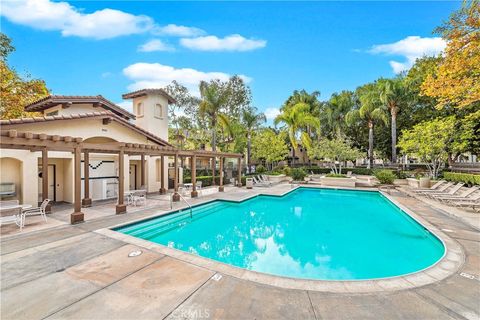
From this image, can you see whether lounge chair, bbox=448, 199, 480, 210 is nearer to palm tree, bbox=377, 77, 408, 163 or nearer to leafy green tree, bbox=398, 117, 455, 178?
leafy green tree, bbox=398, 117, 455, 178

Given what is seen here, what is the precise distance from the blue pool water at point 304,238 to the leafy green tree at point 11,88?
15.4 m

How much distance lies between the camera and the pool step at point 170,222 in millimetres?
8180

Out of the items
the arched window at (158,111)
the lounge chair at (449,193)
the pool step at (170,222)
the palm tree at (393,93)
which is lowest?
the pool step at (170,222)

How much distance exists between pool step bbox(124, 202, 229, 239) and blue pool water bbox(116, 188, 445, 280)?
3 cm

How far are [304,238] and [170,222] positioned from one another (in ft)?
18.4

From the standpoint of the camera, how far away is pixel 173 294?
3791 millimetres

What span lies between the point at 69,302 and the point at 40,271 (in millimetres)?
1680

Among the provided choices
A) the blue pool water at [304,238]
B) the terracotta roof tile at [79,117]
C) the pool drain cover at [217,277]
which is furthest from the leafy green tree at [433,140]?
the terracotta roof tile at [79,117]

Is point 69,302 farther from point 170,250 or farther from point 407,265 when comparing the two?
point 407,265

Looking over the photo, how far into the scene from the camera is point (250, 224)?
10031 millimetres

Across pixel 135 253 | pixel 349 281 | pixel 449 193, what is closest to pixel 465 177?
pixel 449 193

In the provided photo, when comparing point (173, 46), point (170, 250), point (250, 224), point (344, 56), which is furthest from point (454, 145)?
point (173, 46)

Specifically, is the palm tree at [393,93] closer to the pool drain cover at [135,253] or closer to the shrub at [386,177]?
the shrub at [386,177]

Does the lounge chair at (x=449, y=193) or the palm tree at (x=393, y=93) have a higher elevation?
the palm tree at (x=393, y=93)
